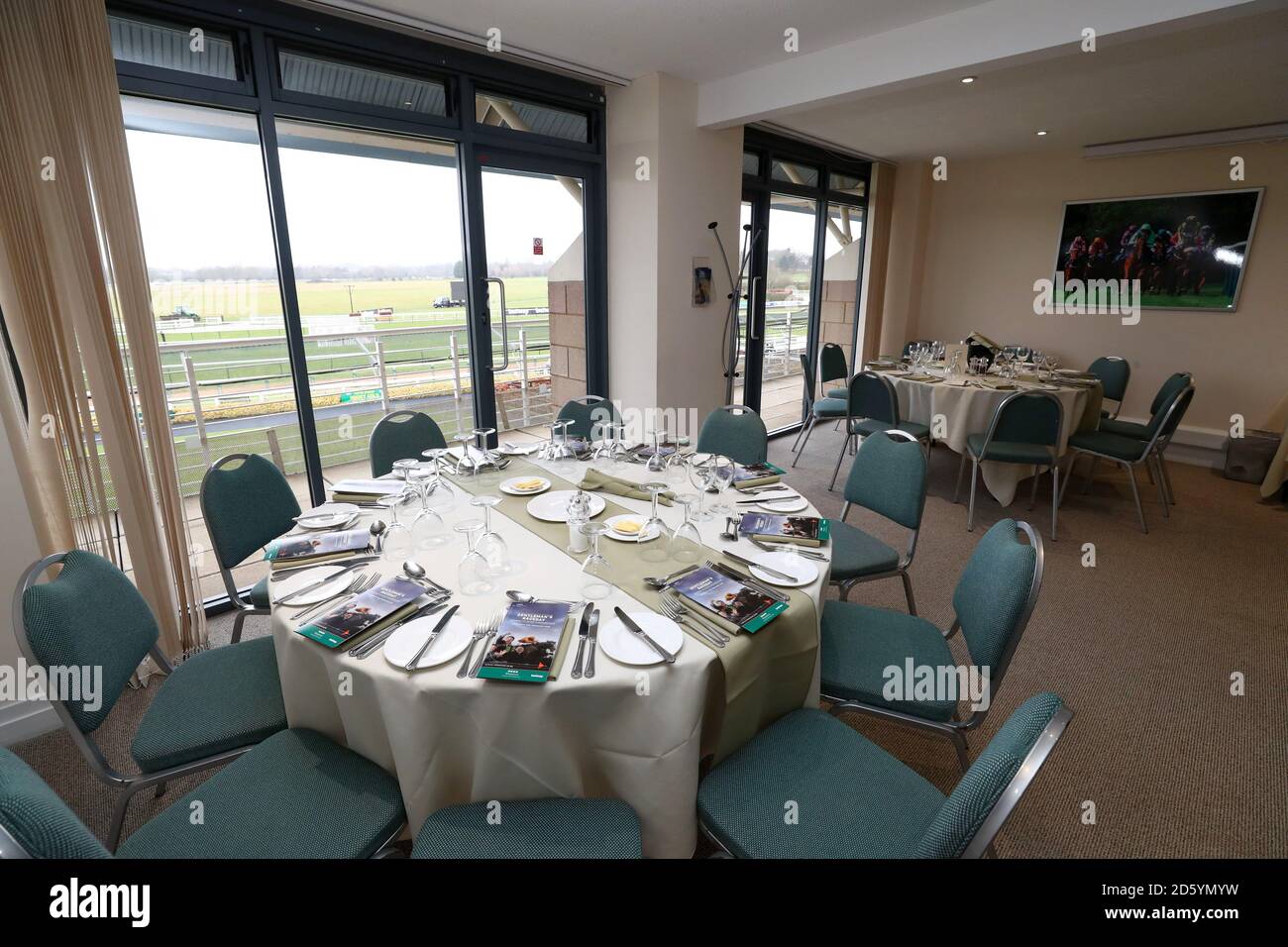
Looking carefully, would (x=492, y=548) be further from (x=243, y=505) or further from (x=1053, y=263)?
(x=1053, y=263)

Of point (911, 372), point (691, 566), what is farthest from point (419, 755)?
point (911, 372)

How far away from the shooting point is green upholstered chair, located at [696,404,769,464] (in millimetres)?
3266

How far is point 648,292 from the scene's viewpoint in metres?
4.48

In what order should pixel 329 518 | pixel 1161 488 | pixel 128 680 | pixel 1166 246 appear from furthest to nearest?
pixel 1166 246 < pixel 1161 488 < pixel 329 518 < pixel 128 680

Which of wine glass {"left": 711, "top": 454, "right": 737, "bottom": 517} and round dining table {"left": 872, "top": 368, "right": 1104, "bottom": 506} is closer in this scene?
wine glass {"left": 711, "top": 454, "right": 737, "bottom": 517}

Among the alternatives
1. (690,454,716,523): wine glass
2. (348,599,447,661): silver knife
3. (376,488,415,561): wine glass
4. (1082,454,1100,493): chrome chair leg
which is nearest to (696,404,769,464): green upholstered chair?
(690,454,716,523): wine glass

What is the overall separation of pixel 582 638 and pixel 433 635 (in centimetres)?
36

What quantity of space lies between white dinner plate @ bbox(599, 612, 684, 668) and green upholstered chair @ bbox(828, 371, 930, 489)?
350 centimetres

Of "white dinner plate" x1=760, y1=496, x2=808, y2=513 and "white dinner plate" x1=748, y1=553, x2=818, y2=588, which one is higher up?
"white dinner plate" x1=760, y1=496, x2=808, y2=513

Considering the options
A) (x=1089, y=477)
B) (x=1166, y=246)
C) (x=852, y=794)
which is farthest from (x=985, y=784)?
(x=1166, y=246)

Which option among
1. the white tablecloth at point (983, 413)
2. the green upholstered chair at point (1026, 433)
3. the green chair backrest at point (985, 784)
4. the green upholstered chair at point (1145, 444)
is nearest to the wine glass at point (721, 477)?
the green chair backrest at point (985, 784)

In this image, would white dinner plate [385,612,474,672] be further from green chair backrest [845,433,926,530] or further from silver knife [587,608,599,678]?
green chair backrest [845,433,926,530]

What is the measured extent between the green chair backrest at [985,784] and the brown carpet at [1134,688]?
109 centimetres

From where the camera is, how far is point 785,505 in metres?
2.30
